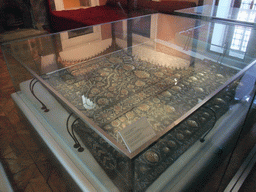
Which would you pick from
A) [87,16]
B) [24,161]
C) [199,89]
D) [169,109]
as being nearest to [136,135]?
[169,109]

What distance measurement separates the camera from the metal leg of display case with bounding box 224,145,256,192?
1110mm

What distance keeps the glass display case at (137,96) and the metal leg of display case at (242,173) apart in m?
0.21

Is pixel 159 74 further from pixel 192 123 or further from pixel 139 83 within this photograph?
pixel 192 123

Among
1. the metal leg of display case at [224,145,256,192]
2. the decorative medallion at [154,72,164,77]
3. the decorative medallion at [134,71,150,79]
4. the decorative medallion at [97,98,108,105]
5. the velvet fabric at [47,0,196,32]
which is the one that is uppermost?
the velvet fabric at [47,0,196,32]

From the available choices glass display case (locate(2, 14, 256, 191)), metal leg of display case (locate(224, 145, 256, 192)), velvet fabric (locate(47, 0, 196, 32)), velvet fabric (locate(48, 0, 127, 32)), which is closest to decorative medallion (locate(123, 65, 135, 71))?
glass display case (locate(2, 14, 256, 191))

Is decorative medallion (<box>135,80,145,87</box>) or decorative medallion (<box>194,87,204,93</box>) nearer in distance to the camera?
decorative medallion (<box>194,87,204,93</box>)

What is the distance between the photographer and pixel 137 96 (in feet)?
3.54

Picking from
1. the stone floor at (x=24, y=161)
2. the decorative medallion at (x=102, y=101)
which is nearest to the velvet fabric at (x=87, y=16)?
the stone floor at (x=24, y=161)

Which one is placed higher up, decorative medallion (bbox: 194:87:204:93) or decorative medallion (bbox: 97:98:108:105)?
decorative medallion (bbox: 194:87:204:93)

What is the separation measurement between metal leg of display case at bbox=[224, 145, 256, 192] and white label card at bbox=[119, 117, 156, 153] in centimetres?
73

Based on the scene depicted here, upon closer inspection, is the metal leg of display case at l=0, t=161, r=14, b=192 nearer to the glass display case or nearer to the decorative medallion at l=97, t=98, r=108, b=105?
the glass display case

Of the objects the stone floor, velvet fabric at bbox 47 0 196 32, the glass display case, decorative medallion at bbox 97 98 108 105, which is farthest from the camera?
velvet fabric at bbox 47 0 196 32

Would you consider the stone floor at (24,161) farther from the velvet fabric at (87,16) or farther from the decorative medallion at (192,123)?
the velvet fabric at (87,16)

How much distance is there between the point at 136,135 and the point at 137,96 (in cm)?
48
